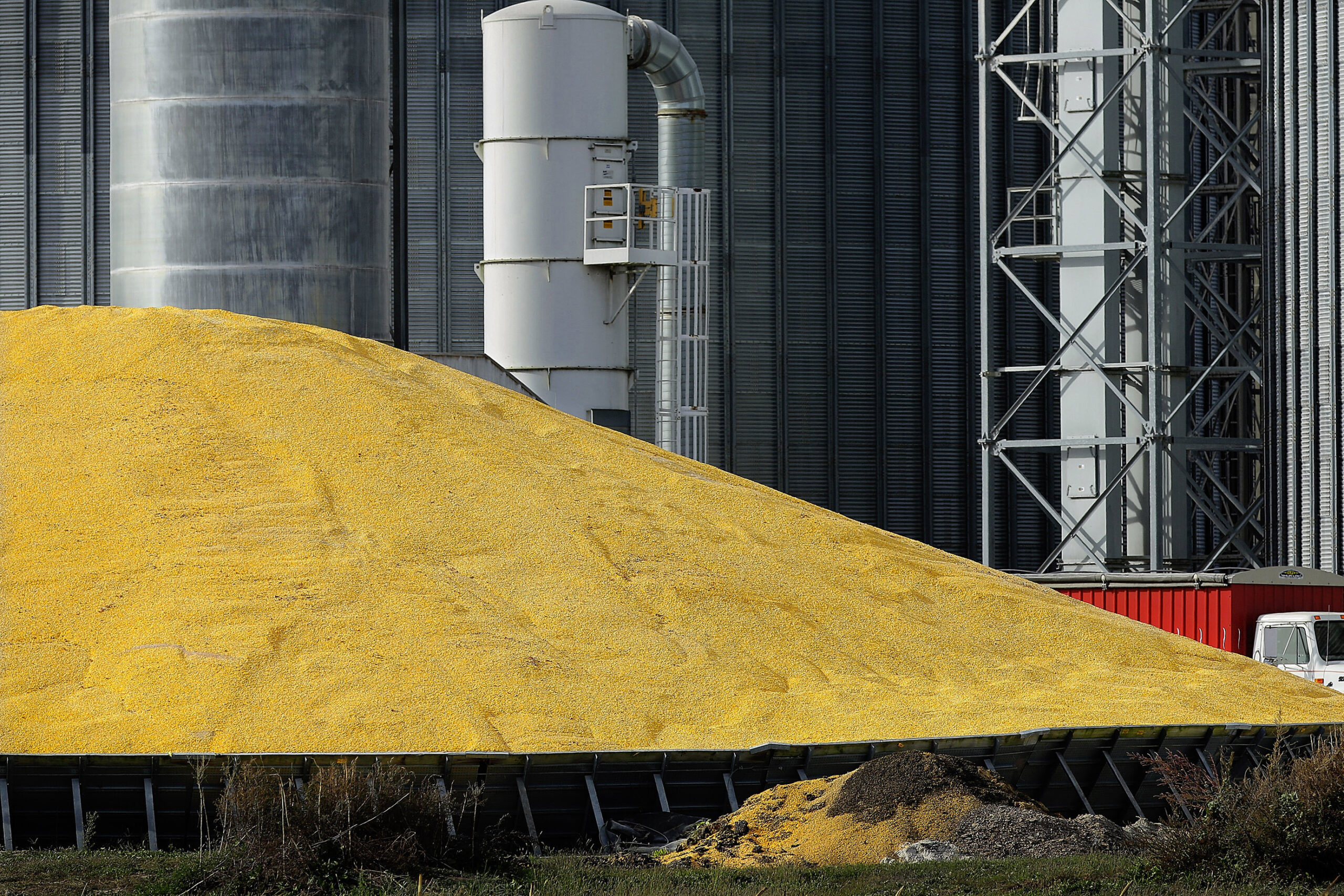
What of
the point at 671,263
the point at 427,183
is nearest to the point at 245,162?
the point at 671,263

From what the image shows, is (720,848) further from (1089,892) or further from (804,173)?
(804,173)

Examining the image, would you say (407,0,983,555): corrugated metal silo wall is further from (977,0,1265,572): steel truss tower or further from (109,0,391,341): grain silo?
(109,0,391,341): grain silo

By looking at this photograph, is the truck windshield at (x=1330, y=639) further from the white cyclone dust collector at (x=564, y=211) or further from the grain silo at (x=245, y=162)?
the grain silo at (x=245, y=162)

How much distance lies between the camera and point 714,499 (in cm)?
2009

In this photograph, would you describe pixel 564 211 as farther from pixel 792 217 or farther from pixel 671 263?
pixel 792 217

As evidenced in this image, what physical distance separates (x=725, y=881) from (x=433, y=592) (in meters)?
6.67

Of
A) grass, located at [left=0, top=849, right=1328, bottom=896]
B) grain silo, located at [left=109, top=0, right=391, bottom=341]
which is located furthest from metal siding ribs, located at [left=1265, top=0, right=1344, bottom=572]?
grass, located at [left=0, top=849, right=1328, bottom=896]

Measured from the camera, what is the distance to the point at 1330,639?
2011cm

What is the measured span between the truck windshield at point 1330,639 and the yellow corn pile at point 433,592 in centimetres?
148

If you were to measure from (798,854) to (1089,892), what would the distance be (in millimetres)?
2453

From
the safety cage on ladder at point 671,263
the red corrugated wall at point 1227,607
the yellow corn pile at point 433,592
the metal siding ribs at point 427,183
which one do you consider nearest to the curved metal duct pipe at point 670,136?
the safety cage on ladder at point 671,263

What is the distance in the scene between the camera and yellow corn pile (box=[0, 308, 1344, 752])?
589 inches

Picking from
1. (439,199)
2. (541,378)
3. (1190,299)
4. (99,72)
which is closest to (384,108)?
(541,378)

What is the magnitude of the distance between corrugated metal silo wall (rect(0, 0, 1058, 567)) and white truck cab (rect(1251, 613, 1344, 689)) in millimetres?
13154
